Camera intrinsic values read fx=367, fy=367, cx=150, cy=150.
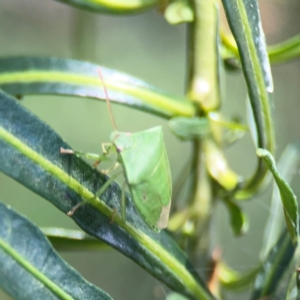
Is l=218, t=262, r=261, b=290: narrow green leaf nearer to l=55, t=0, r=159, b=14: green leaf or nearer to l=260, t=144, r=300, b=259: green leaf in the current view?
l=260, t=144, r=300, b=259: green leaf

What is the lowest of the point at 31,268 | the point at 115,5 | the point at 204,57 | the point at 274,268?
the point at 274,268

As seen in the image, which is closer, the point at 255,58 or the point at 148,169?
the point at 255,58

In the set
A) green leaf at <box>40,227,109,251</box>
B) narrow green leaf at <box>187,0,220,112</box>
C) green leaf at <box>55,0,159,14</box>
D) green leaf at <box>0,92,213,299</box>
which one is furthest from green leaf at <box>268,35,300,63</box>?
green leaf at <box>40,227,109,251</box>

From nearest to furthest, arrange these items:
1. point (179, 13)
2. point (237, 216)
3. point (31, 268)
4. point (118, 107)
→ point (31, 268) < point (179, 13) < point (237, 216) < point (118, 107)

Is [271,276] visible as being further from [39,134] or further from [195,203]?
[39,134]

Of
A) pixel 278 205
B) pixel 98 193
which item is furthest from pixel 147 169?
pixel 278 205

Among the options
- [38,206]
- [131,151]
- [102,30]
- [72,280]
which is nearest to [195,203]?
[131,151]

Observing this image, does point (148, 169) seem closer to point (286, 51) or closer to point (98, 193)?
point (98, 193)
